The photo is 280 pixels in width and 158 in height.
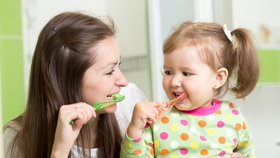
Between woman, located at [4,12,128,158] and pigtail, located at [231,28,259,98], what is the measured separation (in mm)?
315

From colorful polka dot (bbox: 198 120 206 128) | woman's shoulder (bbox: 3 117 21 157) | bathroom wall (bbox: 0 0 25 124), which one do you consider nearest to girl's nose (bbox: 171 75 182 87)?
colorful polka dot (bbox: 198 120 206 128)

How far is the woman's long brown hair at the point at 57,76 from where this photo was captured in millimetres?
1196

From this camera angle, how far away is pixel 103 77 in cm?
119

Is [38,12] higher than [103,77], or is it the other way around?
[38,12]

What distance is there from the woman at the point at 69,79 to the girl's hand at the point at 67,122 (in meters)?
0.07

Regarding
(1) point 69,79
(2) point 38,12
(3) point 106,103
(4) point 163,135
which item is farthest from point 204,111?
(2) point 38,12

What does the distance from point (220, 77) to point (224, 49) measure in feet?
0.24

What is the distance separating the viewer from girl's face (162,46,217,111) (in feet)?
3.65

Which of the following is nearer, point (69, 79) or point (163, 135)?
point (163, 135)

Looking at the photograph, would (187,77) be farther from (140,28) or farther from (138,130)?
(140,28)

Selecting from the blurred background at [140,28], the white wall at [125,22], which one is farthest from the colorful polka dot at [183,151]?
the white wall at [125,22]

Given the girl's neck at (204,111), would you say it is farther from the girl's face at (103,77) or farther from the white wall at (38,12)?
the white wall at (38,12)

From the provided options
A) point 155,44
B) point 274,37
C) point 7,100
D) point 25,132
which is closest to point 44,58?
point 25,132

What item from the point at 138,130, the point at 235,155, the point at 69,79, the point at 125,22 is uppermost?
the point at 125,22
